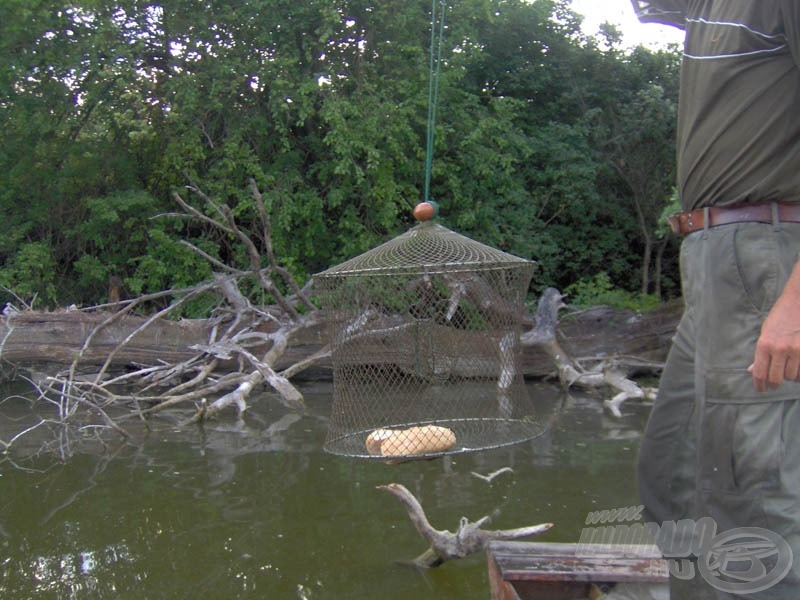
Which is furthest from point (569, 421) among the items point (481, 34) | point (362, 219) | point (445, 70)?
point (481, 34)

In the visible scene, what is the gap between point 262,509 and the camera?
190 inches

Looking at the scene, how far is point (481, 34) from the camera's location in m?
13.2

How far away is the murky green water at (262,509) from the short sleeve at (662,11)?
2.56 m

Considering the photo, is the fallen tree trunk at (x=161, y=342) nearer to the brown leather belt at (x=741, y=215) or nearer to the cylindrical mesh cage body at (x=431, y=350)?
the cylindrical mesh cage body at (x=431, y=350)

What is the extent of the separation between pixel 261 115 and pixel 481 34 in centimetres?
413

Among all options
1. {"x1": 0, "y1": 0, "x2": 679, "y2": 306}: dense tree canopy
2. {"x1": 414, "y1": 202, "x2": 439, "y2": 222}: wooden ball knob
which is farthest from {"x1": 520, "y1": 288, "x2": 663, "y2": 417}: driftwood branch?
{"x1": 414, "y1": 202, "x2": 439, "y2": 222}: wooden ball knob

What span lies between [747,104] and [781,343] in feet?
1.78

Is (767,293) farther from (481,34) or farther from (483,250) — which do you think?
(481,34)

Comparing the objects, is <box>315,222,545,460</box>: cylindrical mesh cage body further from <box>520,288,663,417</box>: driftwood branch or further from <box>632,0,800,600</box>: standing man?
<box>632,0,800,600</box>: standing man

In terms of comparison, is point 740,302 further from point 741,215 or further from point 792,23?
point 792,23

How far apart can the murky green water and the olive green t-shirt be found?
2.49 meters

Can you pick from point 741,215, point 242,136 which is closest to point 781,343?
point 741,215

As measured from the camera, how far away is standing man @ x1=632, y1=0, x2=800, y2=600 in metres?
1.66

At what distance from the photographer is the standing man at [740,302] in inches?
65.2
